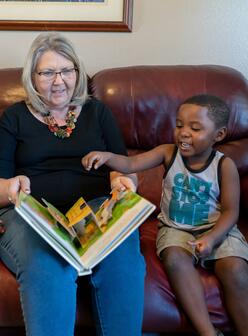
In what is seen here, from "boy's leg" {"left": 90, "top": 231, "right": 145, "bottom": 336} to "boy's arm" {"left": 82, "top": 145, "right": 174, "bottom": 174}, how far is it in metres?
0.31

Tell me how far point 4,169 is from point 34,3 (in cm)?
93

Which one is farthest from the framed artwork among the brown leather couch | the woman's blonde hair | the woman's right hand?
the woman's right hand

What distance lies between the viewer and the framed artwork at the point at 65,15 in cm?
195

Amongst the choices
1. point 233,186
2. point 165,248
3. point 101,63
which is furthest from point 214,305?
point 101,63

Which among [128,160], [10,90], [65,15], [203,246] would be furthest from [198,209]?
[65,15]

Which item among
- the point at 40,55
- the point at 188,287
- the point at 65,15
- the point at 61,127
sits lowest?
the point at 188,287

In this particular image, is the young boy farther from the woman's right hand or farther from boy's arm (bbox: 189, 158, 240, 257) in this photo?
the woman's right hand

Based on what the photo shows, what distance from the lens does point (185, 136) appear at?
1405mm

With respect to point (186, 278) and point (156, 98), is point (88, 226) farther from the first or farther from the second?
point (156, 98)

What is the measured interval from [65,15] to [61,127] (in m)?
0.74

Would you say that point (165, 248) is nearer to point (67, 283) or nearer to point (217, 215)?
point (217, 215)

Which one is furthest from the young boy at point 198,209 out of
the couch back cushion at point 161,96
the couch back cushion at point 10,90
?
the couch back cushion at point 10,90

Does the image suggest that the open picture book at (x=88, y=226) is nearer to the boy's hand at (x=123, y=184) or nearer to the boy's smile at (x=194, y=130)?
the boy's hand at (x=123, y=184)

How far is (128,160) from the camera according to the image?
1469 mm
